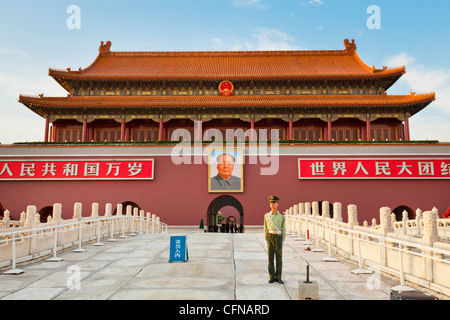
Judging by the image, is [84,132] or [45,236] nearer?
[45,236]

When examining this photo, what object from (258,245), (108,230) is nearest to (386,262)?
(258,245)

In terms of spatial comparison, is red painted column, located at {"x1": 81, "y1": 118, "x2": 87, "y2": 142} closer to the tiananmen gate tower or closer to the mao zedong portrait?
the tiananmen gate tower

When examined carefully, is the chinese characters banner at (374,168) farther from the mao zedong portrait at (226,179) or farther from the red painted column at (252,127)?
the red painted column at (252,127)

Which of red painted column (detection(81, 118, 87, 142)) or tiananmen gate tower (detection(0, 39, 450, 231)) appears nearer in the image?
tiananmen gate tower (detection(0, 39, 450, 231))

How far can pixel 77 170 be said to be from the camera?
916 inches

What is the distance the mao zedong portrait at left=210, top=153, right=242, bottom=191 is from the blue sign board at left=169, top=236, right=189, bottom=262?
542 inches

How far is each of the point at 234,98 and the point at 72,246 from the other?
17.3 metres

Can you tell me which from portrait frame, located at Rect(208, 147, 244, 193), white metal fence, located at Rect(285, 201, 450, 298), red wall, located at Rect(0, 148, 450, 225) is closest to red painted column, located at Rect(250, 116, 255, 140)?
portrait frame, located at Rect(208, 147, 244, 193)

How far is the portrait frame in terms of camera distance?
2283 cm

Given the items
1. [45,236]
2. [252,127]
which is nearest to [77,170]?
[252,127]

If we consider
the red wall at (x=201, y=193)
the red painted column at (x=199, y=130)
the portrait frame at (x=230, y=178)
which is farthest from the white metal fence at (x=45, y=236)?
the red painted column at (x=199, y=130)

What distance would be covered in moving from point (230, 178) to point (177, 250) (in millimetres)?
13968

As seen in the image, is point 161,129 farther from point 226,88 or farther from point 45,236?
point 45,236

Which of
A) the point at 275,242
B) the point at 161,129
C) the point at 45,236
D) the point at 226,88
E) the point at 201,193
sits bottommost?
the point at 45,236
